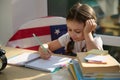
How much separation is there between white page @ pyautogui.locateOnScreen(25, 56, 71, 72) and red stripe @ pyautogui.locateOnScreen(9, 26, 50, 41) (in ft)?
2.04

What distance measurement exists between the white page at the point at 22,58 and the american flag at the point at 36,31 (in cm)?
49

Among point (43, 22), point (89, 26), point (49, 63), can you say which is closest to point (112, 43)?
point (43, 22)

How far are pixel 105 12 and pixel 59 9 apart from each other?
0.46 meters

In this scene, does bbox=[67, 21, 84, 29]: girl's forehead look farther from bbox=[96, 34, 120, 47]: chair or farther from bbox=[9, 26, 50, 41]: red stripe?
bbox=[96, 34, 120, 47]: chair

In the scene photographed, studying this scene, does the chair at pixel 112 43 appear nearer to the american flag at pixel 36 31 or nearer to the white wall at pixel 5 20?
the american flag at pixel 36 31

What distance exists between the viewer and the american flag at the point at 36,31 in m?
1.99

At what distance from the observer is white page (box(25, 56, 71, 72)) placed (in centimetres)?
128

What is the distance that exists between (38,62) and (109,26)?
3.49 ft

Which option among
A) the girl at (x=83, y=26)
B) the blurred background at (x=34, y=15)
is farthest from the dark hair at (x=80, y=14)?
the blurred background at (x=34, y=15)

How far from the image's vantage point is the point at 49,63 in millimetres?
1334

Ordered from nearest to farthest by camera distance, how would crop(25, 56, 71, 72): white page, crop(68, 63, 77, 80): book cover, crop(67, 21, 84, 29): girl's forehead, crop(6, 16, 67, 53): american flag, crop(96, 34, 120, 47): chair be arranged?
crop(68, 63, 77, 80): book cover < crop(25, 56, 71, 72): white page < crop(67, 21, 84, 29): girl's forehead < crop(6, 16, 67, 53): american flag < crop(96, 34, 120, 47): chair

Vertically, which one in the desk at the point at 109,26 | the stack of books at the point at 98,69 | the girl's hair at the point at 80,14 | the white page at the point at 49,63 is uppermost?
the girl's hair at the point at 80,14

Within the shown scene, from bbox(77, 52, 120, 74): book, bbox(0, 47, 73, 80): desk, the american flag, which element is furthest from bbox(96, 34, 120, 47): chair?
bbox(77, 52, 120, 74): book

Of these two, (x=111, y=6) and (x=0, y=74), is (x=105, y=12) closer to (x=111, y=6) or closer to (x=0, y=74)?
(x=111, y=6)
